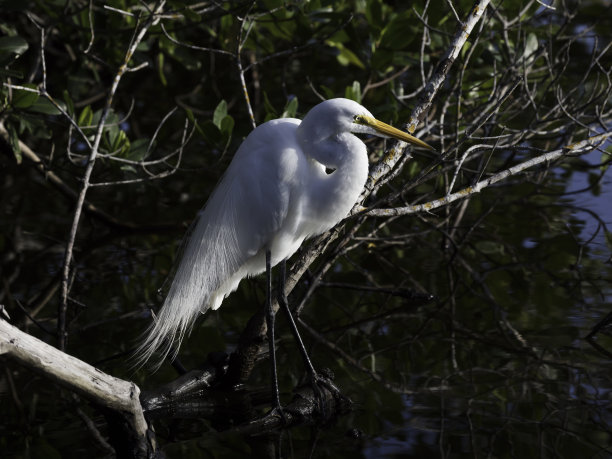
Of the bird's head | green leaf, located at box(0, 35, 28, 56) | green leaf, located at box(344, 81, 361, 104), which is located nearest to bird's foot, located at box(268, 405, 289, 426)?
the bird's head

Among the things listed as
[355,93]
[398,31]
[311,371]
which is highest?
[398,31]

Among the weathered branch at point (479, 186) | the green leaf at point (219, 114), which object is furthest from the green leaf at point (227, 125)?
the weathered branch at point (479, 186)

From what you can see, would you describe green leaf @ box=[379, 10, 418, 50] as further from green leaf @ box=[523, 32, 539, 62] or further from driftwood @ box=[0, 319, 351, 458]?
driftwood @ box=[0, 319, 351, 458]

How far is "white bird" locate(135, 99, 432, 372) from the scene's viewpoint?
115 inches

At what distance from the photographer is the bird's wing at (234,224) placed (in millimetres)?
3104

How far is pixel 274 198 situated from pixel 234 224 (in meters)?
0.22

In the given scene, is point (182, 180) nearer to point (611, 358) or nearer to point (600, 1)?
point (611, 358)

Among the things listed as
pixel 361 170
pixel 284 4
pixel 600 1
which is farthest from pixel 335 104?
pixel 600 1

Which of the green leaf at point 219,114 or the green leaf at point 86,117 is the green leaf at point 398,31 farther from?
the green leaf at point 86,117

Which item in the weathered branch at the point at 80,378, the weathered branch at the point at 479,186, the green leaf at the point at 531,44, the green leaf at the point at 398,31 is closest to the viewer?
the weathered branch at the point at 80,378

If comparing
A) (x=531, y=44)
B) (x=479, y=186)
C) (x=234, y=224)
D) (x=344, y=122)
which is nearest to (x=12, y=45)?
(x=234, y=224)

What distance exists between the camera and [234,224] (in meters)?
3.21

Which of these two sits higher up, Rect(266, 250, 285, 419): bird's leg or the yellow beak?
the yellow beak

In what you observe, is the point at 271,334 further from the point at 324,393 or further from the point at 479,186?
the point at 479,186
